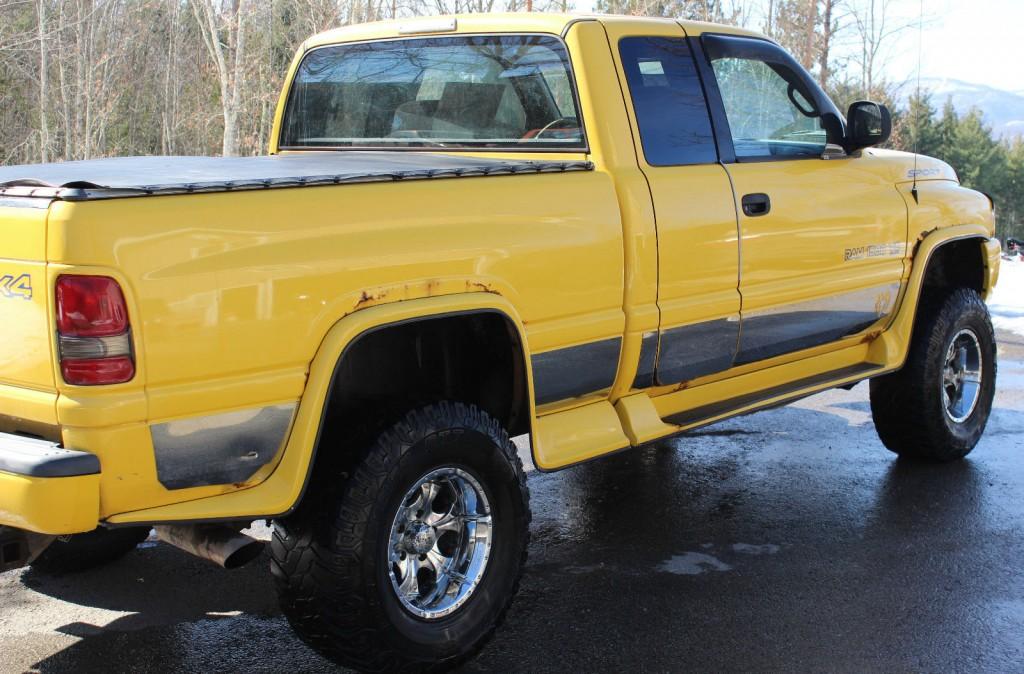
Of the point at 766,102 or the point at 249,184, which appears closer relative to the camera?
the point at 249,184

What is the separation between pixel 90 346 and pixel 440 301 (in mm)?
1039

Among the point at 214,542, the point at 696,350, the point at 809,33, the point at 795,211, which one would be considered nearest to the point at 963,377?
the point at 795,211

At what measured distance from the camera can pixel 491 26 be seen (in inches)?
177

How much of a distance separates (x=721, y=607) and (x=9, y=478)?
8.10ft

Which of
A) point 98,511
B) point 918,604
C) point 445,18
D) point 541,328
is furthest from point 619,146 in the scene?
point 98,511

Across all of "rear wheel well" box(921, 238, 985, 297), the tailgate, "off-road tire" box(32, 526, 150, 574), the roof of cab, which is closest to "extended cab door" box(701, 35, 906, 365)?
the roof of cab

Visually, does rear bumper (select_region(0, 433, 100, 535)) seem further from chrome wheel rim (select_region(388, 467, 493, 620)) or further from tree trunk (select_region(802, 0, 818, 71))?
tree trunk (select_region(802, 0, 818, 71))

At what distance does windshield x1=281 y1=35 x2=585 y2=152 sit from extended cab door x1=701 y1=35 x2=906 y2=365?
30.0 inches

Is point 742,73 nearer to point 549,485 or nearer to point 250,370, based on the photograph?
point 549,485

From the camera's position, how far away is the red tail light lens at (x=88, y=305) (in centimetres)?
265

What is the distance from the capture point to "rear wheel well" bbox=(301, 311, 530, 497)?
11.2 feet

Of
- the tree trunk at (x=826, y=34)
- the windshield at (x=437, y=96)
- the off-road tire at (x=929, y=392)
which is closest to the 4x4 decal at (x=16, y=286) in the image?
the windshield at (x=437, y=96)

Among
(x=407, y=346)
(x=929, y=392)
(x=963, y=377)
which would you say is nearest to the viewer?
(x=407, y=346)

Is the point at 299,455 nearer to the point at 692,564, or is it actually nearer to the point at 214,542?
the point at 214,542
